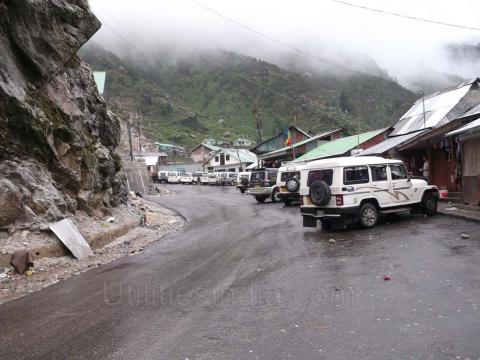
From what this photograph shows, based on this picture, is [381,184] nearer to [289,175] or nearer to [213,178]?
[289,175]

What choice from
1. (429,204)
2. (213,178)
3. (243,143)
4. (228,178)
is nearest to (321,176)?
(429,204)

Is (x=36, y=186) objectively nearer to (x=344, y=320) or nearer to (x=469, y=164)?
(x=344, y=320)

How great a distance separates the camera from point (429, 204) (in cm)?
1533

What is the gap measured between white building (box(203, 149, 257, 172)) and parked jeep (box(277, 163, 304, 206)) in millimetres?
50703

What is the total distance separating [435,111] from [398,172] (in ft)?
46.9

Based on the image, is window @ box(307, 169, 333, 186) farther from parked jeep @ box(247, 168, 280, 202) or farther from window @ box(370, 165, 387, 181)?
parked jeep @ box(247, 168, 280, 202)

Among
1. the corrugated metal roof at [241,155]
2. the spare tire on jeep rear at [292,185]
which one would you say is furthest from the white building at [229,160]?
the spare tire on jeep rear at [292,185]

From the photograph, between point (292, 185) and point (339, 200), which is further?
point (292, 185)

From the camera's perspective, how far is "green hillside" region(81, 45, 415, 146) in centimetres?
10125

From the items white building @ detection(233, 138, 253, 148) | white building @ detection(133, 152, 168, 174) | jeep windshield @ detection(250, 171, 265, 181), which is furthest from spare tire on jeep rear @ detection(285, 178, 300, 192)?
white building @ detection(233, 138, 253, 148)

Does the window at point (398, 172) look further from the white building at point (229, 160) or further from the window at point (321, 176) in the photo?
the white building at point (229, 160)

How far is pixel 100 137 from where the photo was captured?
739 inches

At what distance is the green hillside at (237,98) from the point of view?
10125cm

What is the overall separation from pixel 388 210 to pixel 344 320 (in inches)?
370
